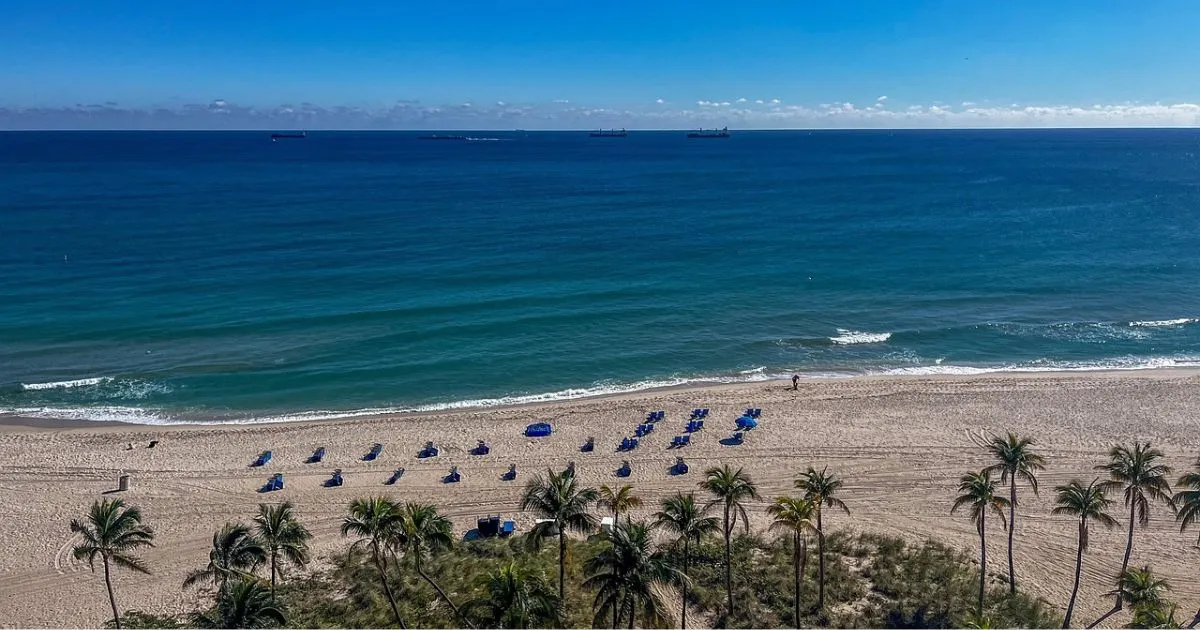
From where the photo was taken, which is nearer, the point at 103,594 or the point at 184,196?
the point at 103,594

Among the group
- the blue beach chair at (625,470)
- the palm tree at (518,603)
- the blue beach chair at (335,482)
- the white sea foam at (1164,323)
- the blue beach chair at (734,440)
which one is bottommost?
the blue beach chair at (335,482)

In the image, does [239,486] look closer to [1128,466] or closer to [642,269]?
[1128,466]

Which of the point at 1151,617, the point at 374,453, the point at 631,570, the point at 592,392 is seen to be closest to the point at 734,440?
the point at 592,392

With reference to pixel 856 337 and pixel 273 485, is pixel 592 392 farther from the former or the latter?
pixel 856 337

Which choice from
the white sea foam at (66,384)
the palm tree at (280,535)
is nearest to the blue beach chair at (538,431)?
the palm tree at (280,535)

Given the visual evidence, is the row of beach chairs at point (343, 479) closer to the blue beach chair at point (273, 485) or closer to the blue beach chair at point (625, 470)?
the blue beach chair at point (273, 485)

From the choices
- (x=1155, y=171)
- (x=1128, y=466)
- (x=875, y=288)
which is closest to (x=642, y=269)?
(x=875, y=288)
